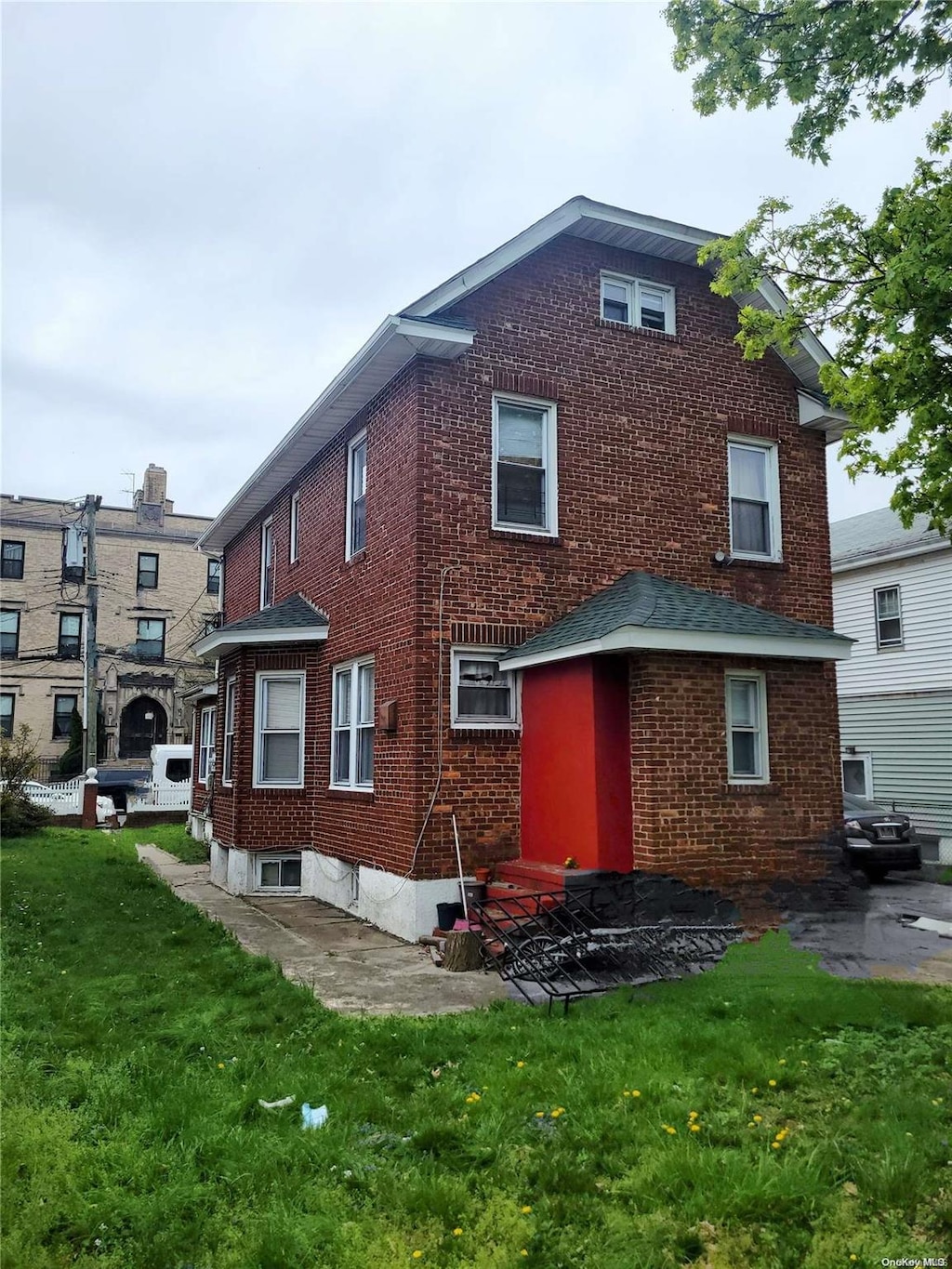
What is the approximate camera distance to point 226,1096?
5320mm

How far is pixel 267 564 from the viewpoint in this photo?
18.3 metres

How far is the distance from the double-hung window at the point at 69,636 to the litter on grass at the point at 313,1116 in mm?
38237

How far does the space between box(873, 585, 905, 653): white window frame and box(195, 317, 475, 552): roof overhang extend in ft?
44.8

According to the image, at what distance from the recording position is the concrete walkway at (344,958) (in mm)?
7777

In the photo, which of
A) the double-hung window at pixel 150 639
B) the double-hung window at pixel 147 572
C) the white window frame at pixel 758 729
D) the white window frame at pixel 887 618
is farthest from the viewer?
the double-hung window at pixel 147 572

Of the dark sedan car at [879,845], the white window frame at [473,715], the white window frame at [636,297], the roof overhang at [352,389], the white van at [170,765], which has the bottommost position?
the dark sedan car at [879,845]

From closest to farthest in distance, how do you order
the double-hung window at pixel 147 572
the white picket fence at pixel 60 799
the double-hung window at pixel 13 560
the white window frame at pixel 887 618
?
the white window frame at pixel 887 618
the white picket fence at pixel 60 799
the double-hung window at pixel 13 560
the double-hung window at pixel 147 572

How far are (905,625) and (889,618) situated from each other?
57 centimetres

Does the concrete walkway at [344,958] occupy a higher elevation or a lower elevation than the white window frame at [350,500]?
lower

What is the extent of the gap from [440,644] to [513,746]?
4.87 feet

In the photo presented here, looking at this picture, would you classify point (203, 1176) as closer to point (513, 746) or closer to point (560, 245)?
point (513, 746)

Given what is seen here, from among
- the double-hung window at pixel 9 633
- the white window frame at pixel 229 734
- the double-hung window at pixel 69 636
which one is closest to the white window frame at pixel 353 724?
the white window frame at pixel 229 734

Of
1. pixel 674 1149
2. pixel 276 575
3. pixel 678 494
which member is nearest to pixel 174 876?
pixel 276 575

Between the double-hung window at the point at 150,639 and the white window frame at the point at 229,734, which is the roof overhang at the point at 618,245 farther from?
the double-hung window at the point at 150,639
